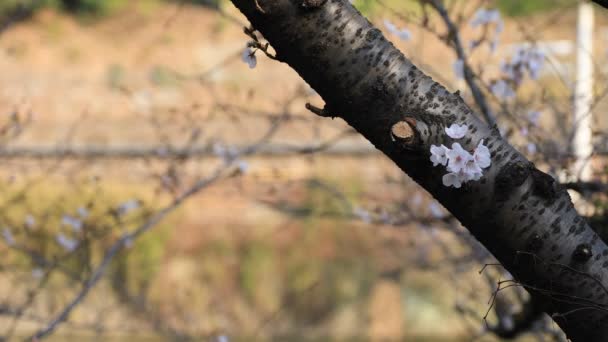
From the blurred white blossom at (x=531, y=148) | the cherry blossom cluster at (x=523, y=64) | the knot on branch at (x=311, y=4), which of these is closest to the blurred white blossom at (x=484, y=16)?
the cherry blossom cluster at (x=523, y=64)

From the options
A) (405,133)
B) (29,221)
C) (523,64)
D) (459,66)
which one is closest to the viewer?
(405,133)

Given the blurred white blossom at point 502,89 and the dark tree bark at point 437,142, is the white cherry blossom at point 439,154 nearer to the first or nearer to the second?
the dark tree bark at point 437,142

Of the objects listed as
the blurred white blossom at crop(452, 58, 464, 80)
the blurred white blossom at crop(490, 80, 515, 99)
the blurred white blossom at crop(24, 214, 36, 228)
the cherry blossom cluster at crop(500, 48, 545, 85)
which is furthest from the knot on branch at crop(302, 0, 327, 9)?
the blurred white blossom at crop(24, 214, 36, 228)

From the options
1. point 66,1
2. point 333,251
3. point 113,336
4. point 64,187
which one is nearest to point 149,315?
point 113,336

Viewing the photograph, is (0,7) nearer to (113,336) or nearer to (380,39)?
(113,336)

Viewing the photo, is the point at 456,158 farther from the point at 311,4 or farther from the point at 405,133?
the point at 311,4

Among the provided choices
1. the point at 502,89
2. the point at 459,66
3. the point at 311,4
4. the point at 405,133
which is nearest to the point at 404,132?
the point at 405,133

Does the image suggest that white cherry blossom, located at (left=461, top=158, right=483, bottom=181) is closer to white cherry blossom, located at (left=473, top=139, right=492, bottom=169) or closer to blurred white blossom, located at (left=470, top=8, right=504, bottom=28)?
white cherry blossom, located at (left=473, top=139, right=492, bottom=169)
